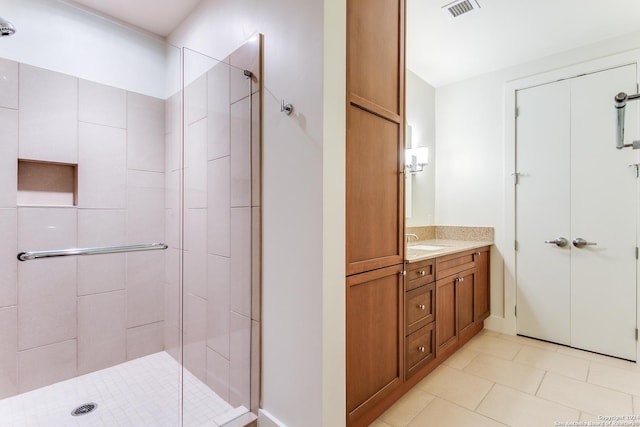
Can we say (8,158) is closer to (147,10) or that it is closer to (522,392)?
(147,10)

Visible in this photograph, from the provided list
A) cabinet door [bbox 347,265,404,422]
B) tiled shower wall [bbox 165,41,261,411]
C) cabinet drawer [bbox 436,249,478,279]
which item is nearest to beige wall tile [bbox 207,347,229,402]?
tiled shower wall [bbox 165,41,261,411]

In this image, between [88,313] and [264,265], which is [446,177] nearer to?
[264,265]

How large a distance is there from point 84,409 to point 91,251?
0.95 metres

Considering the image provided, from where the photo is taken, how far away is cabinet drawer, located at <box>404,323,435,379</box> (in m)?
1.96

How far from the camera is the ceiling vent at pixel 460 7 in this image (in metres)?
2.15

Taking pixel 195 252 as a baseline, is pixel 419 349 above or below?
below

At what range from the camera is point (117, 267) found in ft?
7.08

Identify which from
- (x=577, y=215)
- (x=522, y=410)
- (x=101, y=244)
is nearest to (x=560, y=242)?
(x=577, y=215)

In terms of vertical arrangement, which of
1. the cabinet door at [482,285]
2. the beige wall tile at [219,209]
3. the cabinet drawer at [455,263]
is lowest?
the cabinet door at [482,285]

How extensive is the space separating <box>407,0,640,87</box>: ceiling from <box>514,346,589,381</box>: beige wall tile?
271cm

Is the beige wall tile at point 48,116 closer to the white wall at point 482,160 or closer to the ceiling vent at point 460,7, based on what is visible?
the ceiling vent at point 460,7

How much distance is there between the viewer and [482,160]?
326 cm

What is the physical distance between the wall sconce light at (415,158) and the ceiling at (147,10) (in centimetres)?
224

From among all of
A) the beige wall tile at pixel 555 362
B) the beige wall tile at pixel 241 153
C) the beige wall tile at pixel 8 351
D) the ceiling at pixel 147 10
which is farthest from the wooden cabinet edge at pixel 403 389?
the ceiling at pixel 147 10
